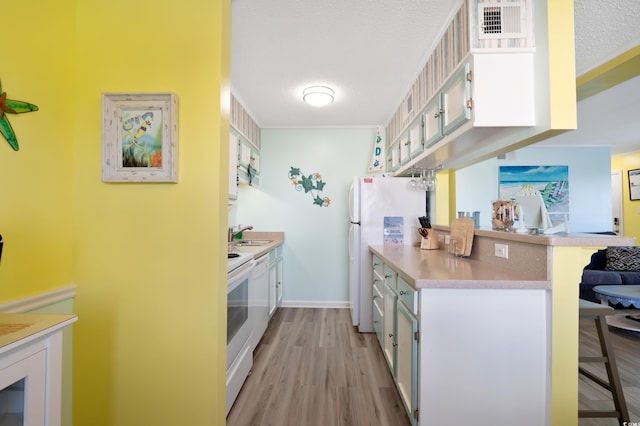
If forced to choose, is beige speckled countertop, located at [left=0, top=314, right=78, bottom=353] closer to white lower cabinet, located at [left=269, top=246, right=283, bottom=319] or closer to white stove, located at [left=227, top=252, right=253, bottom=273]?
white stove, located at [left=227, top=252, right=253, bottom=273]

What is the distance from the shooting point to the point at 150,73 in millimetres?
1291

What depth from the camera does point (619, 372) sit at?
212 cm

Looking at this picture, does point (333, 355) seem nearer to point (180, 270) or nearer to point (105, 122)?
point (180, 270)

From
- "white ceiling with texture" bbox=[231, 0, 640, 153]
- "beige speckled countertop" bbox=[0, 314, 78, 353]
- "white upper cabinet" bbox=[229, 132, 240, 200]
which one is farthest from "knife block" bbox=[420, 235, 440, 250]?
"beige speckled countertop" bbox=[0, 314, 78, 353]

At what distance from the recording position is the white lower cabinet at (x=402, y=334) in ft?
4.59

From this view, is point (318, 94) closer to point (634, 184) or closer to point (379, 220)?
point (379, 220)

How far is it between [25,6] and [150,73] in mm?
443

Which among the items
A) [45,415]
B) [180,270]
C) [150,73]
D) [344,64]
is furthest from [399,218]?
[45,415]

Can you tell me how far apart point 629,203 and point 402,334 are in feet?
21.0

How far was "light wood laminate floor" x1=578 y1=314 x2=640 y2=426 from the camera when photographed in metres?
1.71

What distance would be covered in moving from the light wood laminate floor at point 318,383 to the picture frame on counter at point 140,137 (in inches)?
60.6

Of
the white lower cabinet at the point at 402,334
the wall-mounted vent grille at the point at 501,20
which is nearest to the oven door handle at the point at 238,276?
the white lower cabinet at the point at 402,334

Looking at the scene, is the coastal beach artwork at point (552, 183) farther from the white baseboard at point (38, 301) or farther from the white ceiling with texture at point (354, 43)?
the white baseboard at point (38, 301)

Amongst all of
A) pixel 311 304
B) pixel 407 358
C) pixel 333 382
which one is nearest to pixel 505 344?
pixel 407 358
